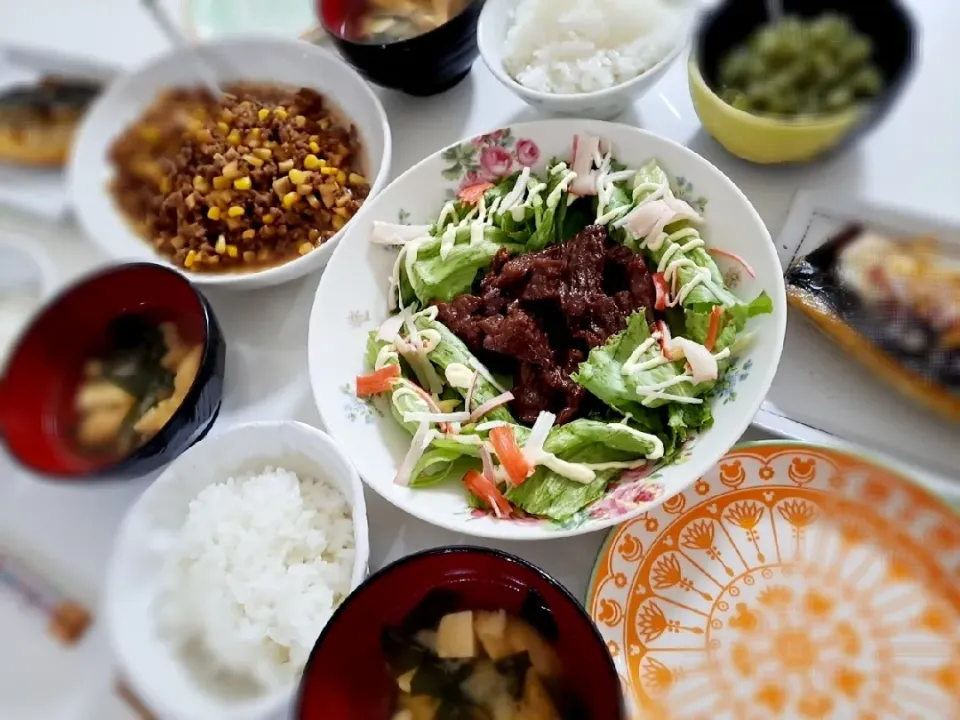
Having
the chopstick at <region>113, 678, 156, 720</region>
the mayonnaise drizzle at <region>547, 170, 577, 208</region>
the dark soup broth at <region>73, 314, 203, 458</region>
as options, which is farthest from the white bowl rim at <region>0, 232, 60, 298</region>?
the mayonnaise drizzle at <region>547, 170, 577, 208</region>

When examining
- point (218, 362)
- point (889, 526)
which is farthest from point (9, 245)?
point (889, 526)

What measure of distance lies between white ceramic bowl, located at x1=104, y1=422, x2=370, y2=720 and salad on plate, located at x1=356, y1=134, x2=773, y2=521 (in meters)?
0.08

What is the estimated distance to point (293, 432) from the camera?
0.67 meters

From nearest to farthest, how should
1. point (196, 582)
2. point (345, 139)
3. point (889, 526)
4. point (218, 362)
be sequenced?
point (889, 526) < point (196, 582) < point (218, 362) < point (345, 139)

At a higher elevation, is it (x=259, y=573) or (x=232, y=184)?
(x=232, y=184)

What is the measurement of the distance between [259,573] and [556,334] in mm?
344

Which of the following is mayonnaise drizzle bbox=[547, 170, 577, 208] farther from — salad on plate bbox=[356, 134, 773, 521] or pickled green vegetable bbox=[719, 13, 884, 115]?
pickled green vegetable bbox=[719, 13, 884, 115]

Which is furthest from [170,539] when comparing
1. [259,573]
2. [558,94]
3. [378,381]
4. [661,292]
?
[558,94]

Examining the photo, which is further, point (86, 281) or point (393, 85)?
point (393, 85)

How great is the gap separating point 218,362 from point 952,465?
0.63 metres

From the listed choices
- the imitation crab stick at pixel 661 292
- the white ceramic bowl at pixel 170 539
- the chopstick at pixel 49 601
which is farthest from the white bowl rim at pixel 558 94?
the chopstick at pixel 49 601

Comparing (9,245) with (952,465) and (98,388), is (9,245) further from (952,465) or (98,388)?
(952,465)

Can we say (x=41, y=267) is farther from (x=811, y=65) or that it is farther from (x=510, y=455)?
(x=811, y=65)

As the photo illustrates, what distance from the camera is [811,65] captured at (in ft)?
1.62
